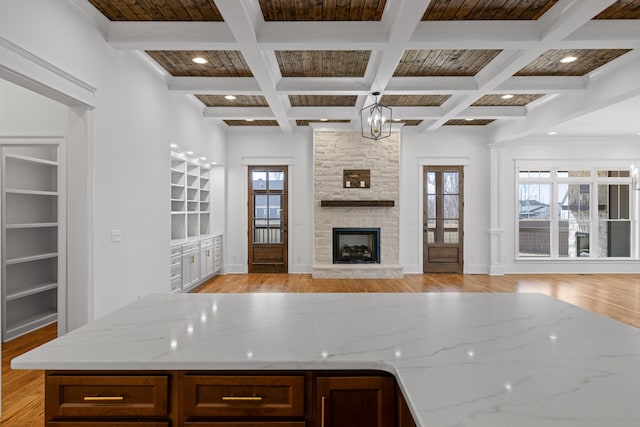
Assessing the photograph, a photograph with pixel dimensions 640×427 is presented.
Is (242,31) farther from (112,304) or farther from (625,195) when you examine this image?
(625,195)

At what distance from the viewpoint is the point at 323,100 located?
616 centimetres

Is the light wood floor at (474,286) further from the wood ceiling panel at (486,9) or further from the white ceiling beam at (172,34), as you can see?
the wood ceiling panel at (486,9)

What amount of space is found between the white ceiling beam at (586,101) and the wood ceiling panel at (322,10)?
3.17 meters

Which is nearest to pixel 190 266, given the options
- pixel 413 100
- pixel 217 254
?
pixel 217 254

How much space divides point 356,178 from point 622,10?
16.3 ft

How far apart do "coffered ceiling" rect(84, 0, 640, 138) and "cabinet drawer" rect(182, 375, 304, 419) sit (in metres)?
2.68

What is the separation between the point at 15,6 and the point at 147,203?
7.63ft

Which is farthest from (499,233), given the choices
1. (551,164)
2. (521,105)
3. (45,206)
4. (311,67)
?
(45,206)

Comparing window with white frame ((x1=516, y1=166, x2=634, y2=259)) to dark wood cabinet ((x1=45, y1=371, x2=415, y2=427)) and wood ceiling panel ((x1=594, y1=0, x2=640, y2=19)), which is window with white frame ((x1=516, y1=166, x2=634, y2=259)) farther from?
dark wood cabinet ((x1=45, y1=371, x2=415, y2=427))

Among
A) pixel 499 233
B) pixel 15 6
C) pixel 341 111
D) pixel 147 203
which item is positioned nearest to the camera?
pixel 15 6

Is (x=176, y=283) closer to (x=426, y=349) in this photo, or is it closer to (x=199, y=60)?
(x=199, y=60)

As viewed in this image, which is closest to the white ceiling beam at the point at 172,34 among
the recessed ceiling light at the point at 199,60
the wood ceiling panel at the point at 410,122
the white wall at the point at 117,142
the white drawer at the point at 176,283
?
the white wall at the point at 117,142

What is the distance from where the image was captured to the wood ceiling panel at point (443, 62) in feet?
13.8

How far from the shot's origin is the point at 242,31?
10.7ft
